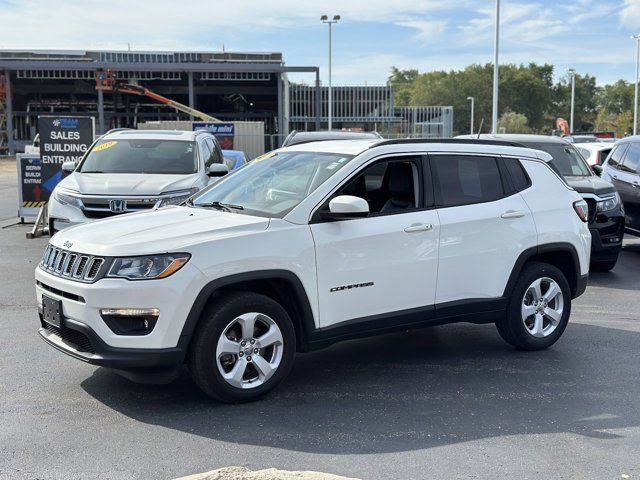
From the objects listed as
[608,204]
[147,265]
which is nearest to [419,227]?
[147,265]

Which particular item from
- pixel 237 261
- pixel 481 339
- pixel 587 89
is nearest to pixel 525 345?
pixel 481 339

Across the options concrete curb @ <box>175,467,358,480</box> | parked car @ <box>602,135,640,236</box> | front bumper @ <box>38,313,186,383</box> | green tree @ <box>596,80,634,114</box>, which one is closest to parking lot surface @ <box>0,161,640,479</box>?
concrete curb @ <box>175,467,358,480</box>

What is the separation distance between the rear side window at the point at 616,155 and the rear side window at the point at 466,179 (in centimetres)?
714

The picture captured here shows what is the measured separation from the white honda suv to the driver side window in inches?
0.5

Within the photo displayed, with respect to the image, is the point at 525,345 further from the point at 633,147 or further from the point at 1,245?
the point at 1,245

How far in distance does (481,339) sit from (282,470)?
340 centimetres

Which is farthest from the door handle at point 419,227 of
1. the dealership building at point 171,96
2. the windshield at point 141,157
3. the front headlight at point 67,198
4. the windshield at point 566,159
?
the dealership building at point 171,96

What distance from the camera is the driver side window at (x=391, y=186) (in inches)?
225

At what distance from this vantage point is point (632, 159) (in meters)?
12.0

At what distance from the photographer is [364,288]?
5.31m

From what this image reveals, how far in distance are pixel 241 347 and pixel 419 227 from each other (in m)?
1.65

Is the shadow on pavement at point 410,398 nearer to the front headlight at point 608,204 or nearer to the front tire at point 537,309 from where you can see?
the front tire at point 537,309

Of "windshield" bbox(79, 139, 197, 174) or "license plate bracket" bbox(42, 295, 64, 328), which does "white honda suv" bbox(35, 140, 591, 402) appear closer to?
"license plate bracket" bbox(42, 295, 64, 328)

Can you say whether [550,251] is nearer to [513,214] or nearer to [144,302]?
[513,214]
